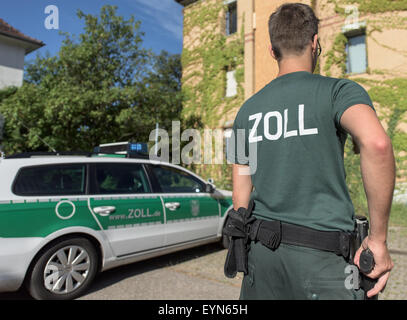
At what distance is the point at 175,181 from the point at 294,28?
11.6 ft

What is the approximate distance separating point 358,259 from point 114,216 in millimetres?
3068

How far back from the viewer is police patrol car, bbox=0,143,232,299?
3.03 m

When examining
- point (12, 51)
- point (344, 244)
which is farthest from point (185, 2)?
point (344, 244)

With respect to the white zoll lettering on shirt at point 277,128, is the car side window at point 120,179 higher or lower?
lower

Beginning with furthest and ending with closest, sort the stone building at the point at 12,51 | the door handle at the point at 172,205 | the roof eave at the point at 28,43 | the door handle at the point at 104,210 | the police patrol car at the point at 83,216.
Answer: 1. the stone building at the point at 12,51
2. the roof eave at the point at 28,43
3. the door handle at the point at 172,205
4. the door handle at the point at 104,210
5. the police patrol car at the point at 83,216

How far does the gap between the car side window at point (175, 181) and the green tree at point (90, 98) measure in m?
5.56

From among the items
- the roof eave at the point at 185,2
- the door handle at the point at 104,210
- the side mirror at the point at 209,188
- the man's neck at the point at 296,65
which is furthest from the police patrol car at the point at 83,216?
the roof eave at the point at 185,2

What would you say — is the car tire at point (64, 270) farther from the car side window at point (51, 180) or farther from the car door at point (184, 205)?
the car door at point (184, 205)

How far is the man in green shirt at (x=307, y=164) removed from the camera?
120cm

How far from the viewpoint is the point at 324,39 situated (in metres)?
10.4

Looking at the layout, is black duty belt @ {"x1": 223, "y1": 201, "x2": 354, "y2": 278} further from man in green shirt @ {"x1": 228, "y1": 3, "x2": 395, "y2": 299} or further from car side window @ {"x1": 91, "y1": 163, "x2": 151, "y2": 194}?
car side window @ {"x1": 91, "y1": 163, "x2": 151, "y2": 194}

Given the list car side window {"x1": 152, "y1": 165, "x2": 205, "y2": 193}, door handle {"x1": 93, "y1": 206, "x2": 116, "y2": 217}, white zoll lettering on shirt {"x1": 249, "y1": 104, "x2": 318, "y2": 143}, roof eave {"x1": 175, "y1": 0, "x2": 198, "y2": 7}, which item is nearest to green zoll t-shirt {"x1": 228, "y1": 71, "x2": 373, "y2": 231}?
white zoll lettering on shirt {"x1": 249, "y1": 104, "x2": 318, "y2": 143}

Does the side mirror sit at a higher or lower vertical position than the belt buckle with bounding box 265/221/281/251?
lower

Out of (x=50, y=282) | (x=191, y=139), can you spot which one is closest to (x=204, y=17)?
(x=191, y=139)
